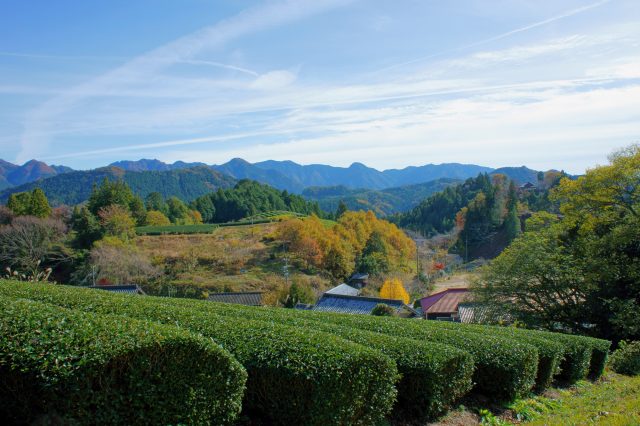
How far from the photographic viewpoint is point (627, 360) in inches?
540

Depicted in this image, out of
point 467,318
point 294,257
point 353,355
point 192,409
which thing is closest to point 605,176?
point 467,318

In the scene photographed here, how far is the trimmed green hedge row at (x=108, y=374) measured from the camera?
4.30 metres

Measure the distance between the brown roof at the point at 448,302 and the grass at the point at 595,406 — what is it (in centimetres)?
1902

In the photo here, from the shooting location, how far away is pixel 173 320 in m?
7.87

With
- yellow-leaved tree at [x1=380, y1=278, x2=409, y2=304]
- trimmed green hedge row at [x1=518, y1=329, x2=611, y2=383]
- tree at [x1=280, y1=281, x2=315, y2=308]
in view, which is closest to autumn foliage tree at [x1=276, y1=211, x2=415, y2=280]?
yellow-leaved tree at [x1=380, y1=278, x2=409, y2=304]

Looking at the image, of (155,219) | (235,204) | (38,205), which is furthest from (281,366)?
(235,204)

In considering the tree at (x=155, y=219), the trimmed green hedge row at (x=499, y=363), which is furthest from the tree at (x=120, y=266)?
the trimmed green hedge row at (x=499, y=363)

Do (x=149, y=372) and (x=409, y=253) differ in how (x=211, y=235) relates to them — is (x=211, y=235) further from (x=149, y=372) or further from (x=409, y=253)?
(x=149, y=372)

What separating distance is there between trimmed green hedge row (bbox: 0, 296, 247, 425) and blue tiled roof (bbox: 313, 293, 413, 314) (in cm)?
1991

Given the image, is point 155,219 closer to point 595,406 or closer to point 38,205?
point 38,205

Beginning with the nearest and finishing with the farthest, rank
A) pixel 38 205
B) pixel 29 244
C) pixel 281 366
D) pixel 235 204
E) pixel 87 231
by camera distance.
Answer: pixel 281 366 → pixel 29 244 → pixel 87 231 → pixel 38 205 → pixel 235 204

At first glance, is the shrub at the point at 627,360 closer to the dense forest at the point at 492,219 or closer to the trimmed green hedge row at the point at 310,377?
the trimmed green hedge row at the point at 310,377

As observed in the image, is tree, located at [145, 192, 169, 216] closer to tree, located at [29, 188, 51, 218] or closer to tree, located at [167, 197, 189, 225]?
tree, located at [167, 197, 189, 225]

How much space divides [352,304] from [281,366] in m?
20.5
